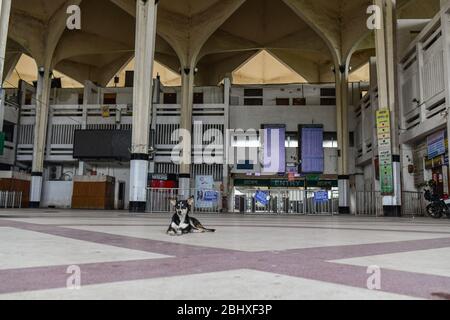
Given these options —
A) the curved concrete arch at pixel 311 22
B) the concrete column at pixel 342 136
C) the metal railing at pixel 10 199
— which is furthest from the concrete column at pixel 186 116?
the metal railing at pixel 10 199

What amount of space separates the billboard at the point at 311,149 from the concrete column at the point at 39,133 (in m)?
19.0

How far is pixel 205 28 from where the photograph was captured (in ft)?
95.7

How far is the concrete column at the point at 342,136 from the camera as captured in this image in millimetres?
29172

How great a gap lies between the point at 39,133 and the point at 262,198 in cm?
Answer: 1817

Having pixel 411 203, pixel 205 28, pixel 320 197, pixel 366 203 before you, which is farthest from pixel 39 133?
pixel 411 203

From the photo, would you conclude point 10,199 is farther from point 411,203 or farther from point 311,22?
point 411,203

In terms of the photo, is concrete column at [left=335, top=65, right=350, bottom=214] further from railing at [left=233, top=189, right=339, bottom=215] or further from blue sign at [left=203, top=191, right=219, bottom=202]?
blue sign at [left=203, top=191, right=219, bottom=202]

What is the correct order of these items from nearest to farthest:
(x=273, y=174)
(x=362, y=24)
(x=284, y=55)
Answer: (x=362, y=24), (x=273, y=174), (x=284, y=55)

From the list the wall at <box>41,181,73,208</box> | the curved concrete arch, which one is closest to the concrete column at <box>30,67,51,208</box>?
the wall at <box>41,181,73,208</box>

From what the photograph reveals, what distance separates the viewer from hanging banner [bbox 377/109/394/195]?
17828 millimetres
